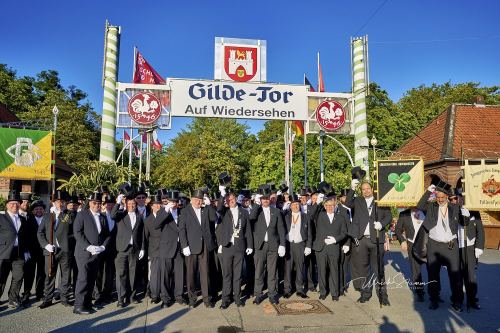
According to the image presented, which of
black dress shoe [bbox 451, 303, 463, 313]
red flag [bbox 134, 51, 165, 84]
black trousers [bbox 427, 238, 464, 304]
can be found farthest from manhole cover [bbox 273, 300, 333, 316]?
red flag [bbox 134, 51, 165, 84]

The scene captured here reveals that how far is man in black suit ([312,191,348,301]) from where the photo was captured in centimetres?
712

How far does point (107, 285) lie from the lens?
6980 millimetres

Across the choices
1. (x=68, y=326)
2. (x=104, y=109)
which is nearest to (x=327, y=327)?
(x=68, y=326)

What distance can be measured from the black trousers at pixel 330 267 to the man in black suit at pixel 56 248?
439 cm

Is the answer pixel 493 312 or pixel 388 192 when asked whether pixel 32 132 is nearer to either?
pixel 388 192

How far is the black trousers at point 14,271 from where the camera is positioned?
6531 mm

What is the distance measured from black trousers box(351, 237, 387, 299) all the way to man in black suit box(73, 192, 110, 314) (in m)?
4.44

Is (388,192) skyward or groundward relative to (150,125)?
groundward

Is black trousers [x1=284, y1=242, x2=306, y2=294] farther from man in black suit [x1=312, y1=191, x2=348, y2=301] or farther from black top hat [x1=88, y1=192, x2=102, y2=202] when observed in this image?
black top hat [x1=88, y1=192, x2=102, y2=202]

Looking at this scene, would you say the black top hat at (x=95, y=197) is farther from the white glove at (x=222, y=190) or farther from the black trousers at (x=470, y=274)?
the black trousers at (x=470, y=274)

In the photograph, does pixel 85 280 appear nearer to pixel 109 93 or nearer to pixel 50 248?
pixel 50 248

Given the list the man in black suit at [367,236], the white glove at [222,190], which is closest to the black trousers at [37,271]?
the white glove at [222,190]

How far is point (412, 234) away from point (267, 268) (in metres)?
2.76

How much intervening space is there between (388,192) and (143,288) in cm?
656
